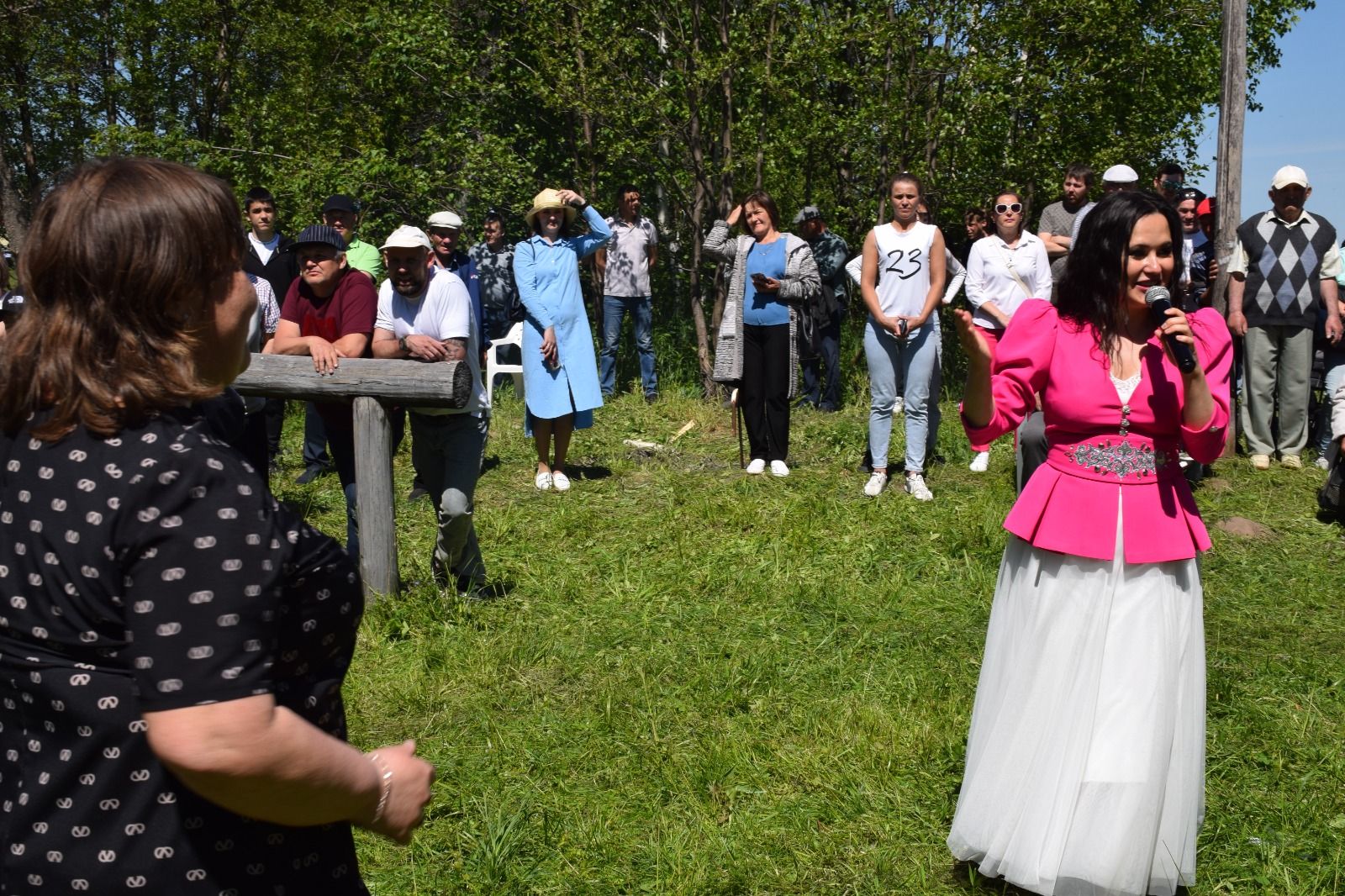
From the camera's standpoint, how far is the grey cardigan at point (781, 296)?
961cm

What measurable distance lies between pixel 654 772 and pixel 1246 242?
7.80 metres

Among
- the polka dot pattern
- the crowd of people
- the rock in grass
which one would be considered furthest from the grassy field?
the polka dot pattern

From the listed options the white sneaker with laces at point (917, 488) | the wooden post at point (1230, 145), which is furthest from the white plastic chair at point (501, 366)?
the wooden post at point (1230, 145)

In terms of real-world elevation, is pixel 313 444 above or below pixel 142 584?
below

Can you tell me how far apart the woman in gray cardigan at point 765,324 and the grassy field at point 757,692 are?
68 cm

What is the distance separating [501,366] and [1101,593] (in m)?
10.3

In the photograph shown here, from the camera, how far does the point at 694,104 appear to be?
13906 mm

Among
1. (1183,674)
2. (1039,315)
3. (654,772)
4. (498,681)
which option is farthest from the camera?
(498,681)

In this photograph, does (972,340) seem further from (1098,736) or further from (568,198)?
(568,198)

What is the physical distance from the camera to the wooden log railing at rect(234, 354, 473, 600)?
20.6 feet

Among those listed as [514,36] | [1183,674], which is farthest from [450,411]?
[514,36]

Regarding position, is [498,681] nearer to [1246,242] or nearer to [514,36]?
[1246,242]

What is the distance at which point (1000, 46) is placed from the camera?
13.8 m

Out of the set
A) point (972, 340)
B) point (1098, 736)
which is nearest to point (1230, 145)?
point (972, 340)
